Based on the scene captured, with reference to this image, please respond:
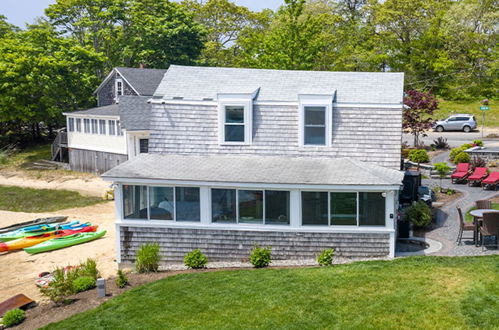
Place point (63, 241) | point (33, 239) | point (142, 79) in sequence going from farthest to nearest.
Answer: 1. point (142, 79)
2. point (33, 239)
3. point (63, 241)

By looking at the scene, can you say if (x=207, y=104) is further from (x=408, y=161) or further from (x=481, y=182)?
(x=408, y=161)

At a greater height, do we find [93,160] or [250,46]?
[250,46]

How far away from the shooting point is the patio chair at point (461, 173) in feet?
89.2

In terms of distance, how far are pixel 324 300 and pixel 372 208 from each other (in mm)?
5268

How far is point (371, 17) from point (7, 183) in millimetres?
39910

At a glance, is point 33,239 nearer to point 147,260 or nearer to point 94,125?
point 147,260

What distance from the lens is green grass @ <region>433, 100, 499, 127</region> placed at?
48250 mm

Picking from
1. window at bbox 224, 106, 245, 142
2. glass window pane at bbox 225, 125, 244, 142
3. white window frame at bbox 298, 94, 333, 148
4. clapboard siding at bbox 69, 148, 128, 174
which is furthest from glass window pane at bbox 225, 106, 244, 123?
clapboard siding at bbox 69, 148, 128, 174

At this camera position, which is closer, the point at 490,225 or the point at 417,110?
the point at 490,225

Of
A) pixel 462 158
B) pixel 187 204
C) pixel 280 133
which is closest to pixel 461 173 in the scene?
pixel 462 158

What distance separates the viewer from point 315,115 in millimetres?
20109

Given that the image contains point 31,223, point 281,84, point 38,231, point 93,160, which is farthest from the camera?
point 93,160

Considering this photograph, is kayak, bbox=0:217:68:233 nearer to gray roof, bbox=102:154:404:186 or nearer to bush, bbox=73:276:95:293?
gray roof, bbox=102:154:404:186

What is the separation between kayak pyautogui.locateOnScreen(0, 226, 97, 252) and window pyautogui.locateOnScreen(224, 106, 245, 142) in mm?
9107
